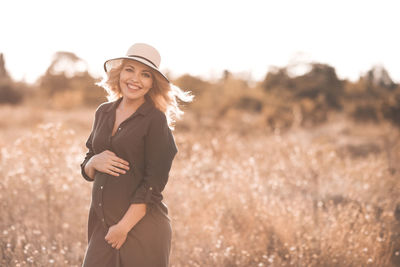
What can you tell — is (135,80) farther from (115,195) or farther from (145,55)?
(115,195)

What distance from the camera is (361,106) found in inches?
1121

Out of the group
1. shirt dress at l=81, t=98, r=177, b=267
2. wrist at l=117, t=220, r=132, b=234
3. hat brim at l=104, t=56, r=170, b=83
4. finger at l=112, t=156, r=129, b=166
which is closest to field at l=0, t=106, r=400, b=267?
shirt dress at l=81, t=98, r=177, b=267

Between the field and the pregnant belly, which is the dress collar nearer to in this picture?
the pregnant belly

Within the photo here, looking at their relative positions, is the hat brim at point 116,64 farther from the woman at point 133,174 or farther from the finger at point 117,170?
the finger at point 117,170

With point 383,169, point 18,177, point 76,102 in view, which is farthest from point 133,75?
point 76,102

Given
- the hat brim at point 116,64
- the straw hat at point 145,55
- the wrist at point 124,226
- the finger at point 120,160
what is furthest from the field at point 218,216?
the straw hat at point 145,55

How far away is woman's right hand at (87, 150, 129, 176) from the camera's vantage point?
2.28 meters

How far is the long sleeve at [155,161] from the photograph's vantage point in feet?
7.28

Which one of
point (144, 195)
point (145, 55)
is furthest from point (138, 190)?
point (145, 55)

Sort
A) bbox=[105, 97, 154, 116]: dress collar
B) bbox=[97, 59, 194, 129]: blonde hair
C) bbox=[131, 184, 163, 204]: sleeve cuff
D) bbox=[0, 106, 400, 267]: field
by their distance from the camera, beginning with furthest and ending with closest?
bbox=[0, 106, 400, 267]: field
bbox=[97, 59, 194, 129]: blonde hair
bbox=[105, 97, 154, 116]: dress collar
bbox=[131, 184, 163, 204]: sleeve cuff

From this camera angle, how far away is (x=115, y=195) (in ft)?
7.59

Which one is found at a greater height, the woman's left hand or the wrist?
the wrist

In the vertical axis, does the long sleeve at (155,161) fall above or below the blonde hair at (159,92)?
below

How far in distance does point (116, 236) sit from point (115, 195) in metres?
0.23
